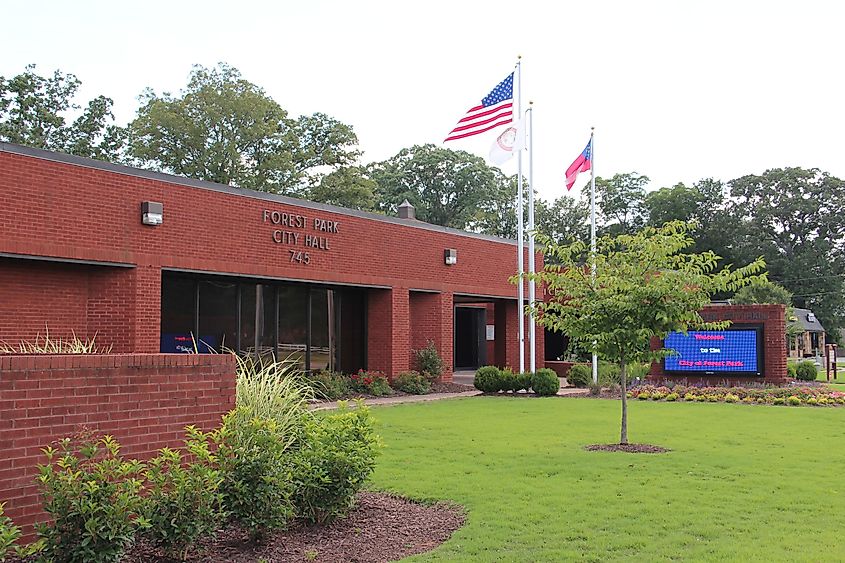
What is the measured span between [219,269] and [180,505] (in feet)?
43.6

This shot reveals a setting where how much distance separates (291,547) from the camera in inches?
269

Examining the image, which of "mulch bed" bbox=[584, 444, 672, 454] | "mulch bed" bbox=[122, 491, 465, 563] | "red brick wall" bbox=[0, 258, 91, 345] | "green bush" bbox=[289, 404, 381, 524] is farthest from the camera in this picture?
"red brick wall" bbox=[0, 258, 91, 345]

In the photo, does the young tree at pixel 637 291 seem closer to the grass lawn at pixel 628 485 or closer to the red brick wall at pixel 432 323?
the grass lawn at pixel 628 485

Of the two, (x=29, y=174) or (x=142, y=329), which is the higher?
(x=29, y=174)

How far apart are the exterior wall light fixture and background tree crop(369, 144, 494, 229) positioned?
170ft

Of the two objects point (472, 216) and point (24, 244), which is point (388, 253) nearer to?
point (24, 244)

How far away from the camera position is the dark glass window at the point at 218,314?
19.8 meters

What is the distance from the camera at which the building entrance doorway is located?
39312 mm

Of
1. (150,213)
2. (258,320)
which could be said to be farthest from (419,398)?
(150,213)

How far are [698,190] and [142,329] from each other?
64.5 metres

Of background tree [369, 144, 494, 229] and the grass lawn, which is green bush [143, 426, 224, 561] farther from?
background tree [369, 144, 494, 229]

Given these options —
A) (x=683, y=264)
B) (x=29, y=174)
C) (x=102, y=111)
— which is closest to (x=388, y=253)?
A: (x=29, y=174)

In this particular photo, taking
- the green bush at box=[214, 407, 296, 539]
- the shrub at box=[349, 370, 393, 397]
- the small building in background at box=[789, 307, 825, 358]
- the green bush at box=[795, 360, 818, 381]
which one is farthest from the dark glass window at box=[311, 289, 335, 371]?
the small building in background at box=[789, 307, 825, 358]

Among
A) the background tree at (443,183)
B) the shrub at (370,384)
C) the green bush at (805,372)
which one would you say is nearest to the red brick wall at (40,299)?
the shrub at (370,384)
